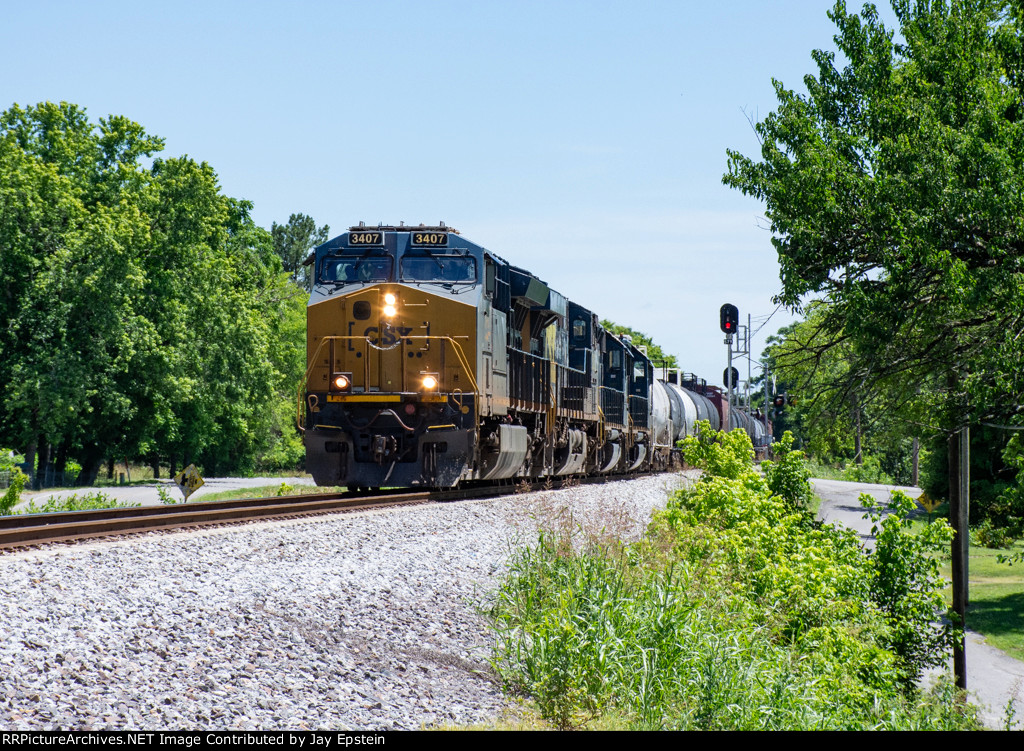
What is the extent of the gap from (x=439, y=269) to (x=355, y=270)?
149cm

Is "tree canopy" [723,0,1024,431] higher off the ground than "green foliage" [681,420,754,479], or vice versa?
"tree canopy" [723,0,1024,431]

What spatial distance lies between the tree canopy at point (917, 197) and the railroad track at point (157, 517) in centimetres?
684

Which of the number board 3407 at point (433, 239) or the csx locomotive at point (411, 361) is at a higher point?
the number board 3407 at point (433, 239)

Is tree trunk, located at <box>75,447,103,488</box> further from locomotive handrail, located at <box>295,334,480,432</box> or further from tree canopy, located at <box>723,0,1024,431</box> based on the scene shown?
tree canopy, located at <box>723,0,1024,431</box>

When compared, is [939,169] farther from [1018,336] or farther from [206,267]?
[206,267]

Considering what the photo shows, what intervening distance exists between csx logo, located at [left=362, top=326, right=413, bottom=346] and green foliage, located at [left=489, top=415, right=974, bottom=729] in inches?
219

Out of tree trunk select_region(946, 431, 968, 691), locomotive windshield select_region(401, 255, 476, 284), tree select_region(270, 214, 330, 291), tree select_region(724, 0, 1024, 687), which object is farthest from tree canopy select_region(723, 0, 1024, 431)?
tree select_region(270, 214, 330, 291)

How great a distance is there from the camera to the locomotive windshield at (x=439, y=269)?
17062mm

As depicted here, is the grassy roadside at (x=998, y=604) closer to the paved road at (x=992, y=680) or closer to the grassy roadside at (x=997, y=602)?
the grassy roadside at (x=997, y=602)

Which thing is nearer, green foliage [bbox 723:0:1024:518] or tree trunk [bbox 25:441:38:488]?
green foliage [bbox 723:0:1024:518]

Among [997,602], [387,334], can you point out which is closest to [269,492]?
[387,334]

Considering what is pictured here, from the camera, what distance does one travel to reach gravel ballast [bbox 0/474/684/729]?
17.7 feet

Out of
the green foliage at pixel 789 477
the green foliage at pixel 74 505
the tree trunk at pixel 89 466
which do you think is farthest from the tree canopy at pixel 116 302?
the green foliage at pixel 789 477

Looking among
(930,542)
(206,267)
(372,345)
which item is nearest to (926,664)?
(930,542)
